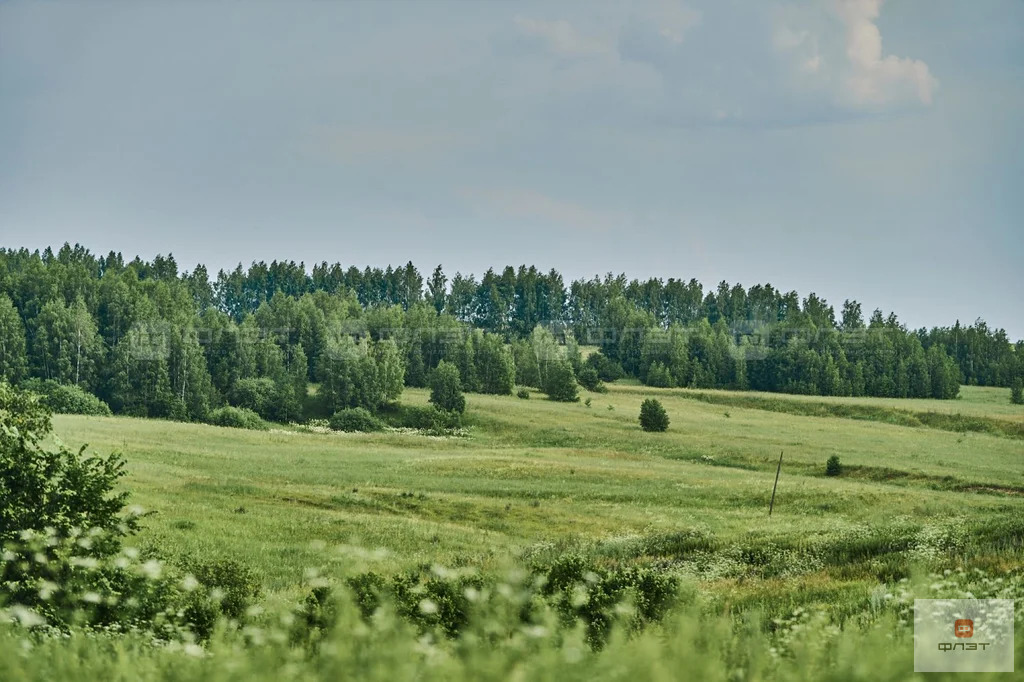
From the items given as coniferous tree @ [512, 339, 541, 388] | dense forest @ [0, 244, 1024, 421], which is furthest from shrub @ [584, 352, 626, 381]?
coniferous tree @ [512, 339, 541, 388]

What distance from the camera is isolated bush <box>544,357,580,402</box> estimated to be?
321 feet

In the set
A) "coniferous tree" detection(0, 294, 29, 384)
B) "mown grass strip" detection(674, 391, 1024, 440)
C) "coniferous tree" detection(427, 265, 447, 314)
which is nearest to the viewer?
"mown grass strip" detection(674, 391, 1024, 440)

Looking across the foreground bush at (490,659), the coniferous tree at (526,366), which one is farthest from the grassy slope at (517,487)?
the coniferous tree at (526,366)

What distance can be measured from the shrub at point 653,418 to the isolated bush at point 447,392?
19.2 meters

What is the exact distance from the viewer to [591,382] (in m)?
108

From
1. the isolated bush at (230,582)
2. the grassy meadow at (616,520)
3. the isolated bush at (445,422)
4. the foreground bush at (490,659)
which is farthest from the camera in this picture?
the isolated bush at (445,422)

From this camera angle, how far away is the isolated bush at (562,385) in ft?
321

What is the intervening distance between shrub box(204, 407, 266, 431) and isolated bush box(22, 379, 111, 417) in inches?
355

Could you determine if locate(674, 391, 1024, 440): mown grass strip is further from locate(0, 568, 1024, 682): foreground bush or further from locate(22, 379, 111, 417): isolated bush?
locate(0, 568, 1024, 682): foreground bush

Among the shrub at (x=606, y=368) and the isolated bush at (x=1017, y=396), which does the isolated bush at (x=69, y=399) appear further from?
the isolated bush at (x=1017, y=396)

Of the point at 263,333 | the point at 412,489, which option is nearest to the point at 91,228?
the point at 263,333

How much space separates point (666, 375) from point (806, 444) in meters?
58.0

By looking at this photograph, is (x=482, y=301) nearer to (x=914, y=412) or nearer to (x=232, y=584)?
(x=914, y=412)

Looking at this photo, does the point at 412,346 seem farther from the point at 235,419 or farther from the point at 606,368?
the point at 235,419
